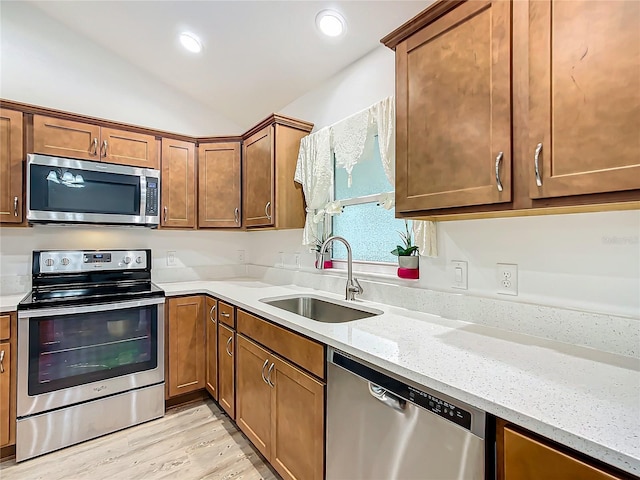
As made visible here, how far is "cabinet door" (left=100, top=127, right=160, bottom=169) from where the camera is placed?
94.5 inches

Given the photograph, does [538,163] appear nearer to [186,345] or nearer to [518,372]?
[518,372]

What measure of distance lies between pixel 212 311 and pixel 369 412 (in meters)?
1.56

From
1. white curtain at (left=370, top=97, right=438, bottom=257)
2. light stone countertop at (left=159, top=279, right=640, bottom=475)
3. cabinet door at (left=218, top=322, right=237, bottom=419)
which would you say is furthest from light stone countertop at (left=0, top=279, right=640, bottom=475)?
cabinet door at (left=218, top=322, right=237, bottom=419)

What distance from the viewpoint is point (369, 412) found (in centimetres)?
112

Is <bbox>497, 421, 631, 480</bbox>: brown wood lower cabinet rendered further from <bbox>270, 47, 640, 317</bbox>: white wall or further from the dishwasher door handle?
<bbox>270, 47, 640, 317</bbox>: white wall

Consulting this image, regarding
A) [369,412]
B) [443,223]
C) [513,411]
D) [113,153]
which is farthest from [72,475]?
[443,223]

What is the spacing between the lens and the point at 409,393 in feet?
3.16

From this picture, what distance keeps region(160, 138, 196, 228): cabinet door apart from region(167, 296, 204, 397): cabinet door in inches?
27.7

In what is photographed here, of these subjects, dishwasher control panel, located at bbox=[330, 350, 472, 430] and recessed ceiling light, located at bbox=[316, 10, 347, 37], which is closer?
dishwasher control panel, located at bbox=[330, 350, 472, 430]

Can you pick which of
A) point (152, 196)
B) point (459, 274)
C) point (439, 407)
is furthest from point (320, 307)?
point (152, 196)

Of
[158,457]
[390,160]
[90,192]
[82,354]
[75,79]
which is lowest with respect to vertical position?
[158,457]

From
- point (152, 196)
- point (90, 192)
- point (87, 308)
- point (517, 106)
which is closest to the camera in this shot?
point (517, 106)

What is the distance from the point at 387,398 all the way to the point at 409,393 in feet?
0.33

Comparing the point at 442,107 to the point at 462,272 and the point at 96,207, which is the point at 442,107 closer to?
the point at 462,272
